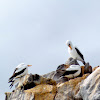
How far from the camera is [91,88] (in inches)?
601

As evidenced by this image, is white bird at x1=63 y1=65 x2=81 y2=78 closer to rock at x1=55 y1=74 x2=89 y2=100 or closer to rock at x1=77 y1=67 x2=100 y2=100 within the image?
rock at x1=55 y1=74 x2=89 y2=100

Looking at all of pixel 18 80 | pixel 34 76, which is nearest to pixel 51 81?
pixel 34 76

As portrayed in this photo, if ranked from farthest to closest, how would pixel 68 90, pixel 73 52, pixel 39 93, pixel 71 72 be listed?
pixel 73 52, pixel 71 72, pixel 39 93, pixel 68 90

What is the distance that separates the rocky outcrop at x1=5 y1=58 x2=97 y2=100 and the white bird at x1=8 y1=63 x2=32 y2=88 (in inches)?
→ 30.8

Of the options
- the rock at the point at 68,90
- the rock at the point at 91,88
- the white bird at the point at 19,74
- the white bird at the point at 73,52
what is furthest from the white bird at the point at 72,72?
the white bird at the point at 73,52

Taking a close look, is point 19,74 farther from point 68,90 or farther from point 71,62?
point 71,62

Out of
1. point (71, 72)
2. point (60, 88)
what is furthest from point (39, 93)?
point (71, 72)

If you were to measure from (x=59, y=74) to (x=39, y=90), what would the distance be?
10.1 ft

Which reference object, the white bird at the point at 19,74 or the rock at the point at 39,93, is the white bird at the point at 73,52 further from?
the rock at the point at 39,93

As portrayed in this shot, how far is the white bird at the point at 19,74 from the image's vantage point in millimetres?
18969

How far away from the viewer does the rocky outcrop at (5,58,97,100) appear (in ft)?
50.3

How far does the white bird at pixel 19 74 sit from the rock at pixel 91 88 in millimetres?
4688

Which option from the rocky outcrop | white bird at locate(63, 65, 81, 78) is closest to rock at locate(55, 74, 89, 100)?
the rocky outcrop

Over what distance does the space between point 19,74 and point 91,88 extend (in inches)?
218
